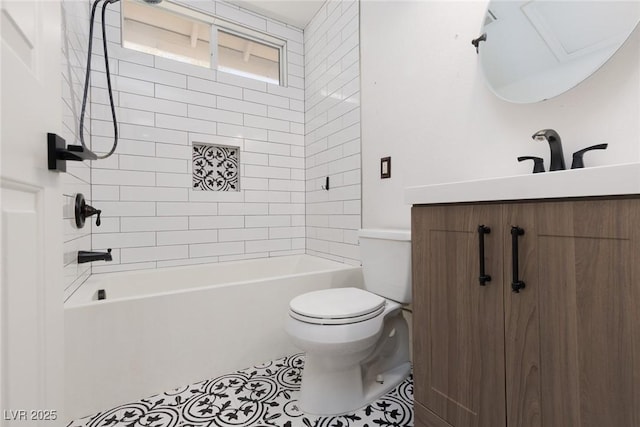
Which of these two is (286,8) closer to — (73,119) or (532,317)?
(73,119)

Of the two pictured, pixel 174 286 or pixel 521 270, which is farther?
pixel 174 286

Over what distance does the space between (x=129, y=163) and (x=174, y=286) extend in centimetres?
92

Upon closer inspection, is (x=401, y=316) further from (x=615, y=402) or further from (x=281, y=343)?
(x=615, y=402)

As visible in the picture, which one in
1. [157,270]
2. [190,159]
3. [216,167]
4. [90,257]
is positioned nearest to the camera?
[90,257]

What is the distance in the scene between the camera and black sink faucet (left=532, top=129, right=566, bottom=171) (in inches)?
39.1

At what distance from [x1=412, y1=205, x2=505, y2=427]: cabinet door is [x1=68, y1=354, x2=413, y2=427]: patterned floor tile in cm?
37

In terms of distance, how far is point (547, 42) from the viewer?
1.14 meters

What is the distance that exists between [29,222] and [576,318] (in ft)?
3.54

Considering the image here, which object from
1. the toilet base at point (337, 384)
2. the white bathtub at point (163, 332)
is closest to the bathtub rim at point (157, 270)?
the white bathtub at point (163, 332)

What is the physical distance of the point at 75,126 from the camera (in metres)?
1.58

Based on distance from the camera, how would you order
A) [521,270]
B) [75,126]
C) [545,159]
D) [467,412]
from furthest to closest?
[75,126] < [545,159] < [467,412] < [521,270]

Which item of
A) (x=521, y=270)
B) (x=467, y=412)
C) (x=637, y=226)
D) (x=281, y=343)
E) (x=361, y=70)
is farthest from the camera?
(x=361, y=70)

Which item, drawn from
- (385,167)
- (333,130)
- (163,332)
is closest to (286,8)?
(333,130)

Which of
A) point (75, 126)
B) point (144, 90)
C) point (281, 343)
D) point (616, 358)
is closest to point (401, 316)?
point (281, 343)
